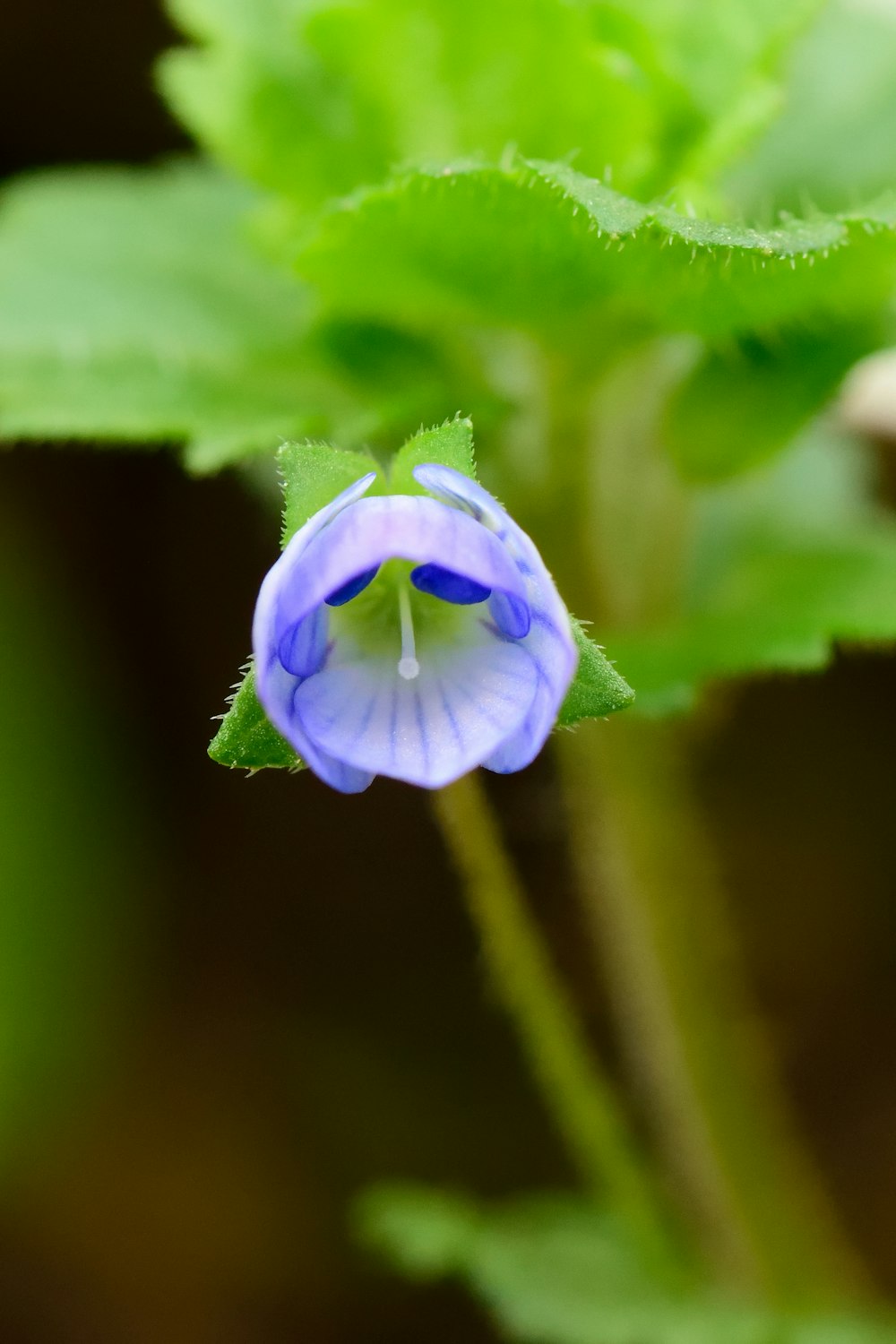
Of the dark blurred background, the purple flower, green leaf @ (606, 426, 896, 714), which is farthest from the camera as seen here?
the dark blurred background

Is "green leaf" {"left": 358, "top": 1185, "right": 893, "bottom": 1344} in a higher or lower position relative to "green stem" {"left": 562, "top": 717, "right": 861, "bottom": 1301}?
lower

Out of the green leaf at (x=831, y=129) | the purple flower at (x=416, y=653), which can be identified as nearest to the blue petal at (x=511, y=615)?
the purple flower at (x=416, y=653)

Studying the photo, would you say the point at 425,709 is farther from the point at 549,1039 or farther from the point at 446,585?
the point at 549,1039

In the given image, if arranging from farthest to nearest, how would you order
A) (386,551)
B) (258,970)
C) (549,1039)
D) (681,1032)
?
1. (258,970)
2. (681,1032)
3. (549,1039)
4. (386,551)

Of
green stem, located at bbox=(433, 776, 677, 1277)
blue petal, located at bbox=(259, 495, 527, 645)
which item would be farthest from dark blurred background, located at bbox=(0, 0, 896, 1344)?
blue petal, located at bbox=(259, 495, 527, 645)

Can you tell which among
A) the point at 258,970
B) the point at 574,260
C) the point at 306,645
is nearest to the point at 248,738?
the point at 306,645

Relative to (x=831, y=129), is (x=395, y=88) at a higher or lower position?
lower

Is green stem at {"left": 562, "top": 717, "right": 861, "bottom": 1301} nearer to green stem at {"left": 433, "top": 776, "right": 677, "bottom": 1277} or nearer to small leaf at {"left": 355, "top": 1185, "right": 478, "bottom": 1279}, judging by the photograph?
green stem at {"left": 433, "top": 776, "right": 677, "bottom": 1277}

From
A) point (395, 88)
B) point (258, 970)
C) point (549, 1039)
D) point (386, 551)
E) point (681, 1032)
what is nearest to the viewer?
point (386, 551)

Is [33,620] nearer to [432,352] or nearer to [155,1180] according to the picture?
[155,1180]
